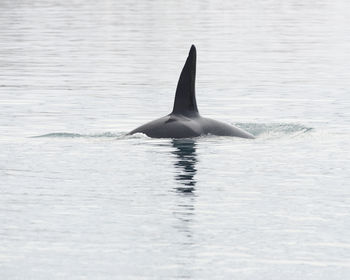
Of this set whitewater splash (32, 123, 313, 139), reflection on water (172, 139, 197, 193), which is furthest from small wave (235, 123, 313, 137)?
reflection on water (172, 139, 197, 193)

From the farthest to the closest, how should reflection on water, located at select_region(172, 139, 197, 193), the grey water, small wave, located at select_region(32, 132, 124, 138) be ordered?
small wave, located at select_region(32, 132, 124, 138), reflection on water, located at select_region(172, 139, 197, 193), the grey water

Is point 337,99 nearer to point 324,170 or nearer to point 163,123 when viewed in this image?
point 163,123

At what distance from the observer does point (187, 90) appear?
2614cm

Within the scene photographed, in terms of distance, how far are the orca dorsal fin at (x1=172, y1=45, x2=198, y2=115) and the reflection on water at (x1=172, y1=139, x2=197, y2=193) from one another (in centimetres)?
77

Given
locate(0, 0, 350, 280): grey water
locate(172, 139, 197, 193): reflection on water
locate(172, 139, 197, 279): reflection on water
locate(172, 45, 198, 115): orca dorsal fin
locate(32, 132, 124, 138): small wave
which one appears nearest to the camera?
locate(172, 139, 197, 279): reflection on water

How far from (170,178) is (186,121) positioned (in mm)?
4834

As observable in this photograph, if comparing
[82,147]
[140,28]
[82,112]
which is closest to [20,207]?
[82,147]

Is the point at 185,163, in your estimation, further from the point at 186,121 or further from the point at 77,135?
the point at 77,135

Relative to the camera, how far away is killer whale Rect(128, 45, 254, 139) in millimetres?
26188

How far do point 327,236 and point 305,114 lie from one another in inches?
652

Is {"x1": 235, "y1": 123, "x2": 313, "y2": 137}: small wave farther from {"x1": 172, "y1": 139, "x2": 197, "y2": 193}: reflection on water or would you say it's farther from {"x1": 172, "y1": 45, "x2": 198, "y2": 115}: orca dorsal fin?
{"x1": 172, "y1": 139, "x2": 197, "y2": 193}: reflection on water

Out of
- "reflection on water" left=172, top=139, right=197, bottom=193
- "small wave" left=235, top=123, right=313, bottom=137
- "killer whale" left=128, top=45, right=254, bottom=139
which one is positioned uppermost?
"killer whale" left=128, top=45, right=254, bottom=139

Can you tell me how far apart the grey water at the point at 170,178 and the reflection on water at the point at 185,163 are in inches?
0.9

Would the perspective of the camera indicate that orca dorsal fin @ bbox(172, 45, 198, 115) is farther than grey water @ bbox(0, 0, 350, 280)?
Yes
